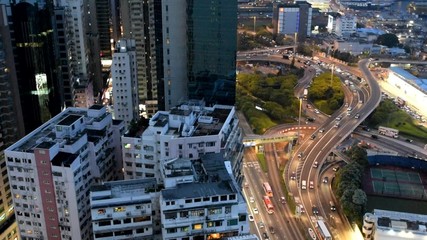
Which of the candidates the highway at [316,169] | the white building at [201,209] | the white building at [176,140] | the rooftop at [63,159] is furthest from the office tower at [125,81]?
the white building at [201,209]

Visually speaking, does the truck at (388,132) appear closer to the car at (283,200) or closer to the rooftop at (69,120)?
the car at (283,200)

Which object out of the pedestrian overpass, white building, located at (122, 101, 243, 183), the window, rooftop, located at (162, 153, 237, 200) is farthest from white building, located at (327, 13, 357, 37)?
the window

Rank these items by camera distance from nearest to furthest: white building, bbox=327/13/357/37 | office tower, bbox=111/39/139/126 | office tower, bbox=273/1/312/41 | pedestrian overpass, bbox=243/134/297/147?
office tower, bbox=111/39/139/126 < pedestrian overpass, bbox=243/134/297/147 < office tower, bbox=273/1/312/41 < white building, bbox=327/13/357/37

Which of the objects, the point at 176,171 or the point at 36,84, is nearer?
the point at 176,171

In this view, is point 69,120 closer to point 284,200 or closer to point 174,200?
point 174,200

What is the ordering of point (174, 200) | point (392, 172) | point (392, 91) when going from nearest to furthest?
point (174, 200) < point (392, 172) < point (392, 91)

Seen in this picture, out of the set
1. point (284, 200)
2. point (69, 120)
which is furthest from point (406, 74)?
point (69, 120)

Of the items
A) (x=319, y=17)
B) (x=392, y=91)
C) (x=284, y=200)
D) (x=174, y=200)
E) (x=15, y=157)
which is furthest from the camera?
(x=319, y=17)

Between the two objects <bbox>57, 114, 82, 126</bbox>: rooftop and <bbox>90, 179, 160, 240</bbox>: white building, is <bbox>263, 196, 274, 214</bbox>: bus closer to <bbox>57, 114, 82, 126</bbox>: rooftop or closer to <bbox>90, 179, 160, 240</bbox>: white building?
<bbox>57, 114, 82, 126</bbox>: rooftop
